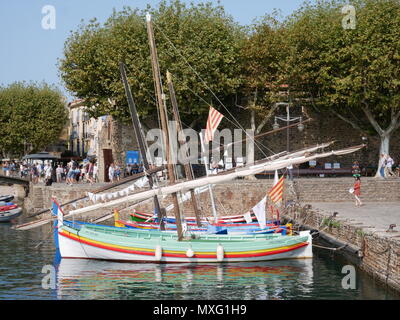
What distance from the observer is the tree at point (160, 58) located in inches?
1960

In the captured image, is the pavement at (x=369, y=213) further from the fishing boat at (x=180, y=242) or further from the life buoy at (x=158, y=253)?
the life buoy at (x=158, y=253)

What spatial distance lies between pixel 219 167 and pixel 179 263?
24.6m

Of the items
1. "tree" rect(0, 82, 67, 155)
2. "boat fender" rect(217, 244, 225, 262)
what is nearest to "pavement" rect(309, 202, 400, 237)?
"boat fender" rect(217, 244, 225, 262)

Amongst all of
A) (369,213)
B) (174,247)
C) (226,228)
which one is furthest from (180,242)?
(369,213)

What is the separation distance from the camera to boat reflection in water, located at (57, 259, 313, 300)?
75.0 feet

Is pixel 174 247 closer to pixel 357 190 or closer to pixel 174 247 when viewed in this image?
pixel 174 247

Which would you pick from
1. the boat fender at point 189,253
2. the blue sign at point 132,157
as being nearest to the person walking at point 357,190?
the boat fender at point 189,253

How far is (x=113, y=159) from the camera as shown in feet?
198

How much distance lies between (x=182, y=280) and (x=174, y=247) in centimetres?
323

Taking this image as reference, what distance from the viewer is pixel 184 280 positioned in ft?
83.1

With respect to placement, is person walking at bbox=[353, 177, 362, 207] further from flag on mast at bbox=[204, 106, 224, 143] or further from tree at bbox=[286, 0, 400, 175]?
flag on mast at bbox=[204, 106, 224, 143]

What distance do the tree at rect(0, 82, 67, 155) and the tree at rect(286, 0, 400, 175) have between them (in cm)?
3800
